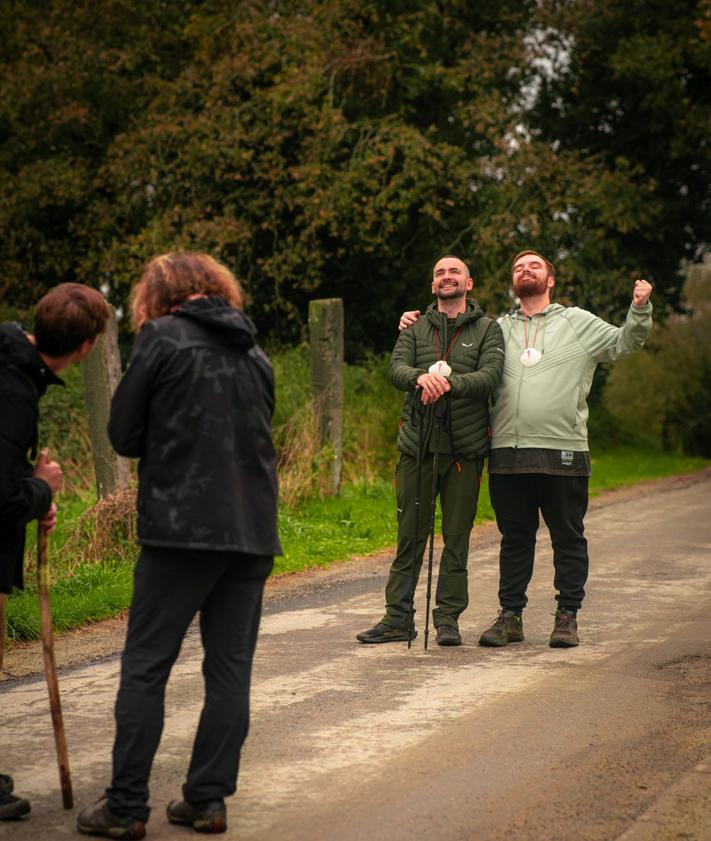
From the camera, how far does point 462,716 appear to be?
579 centimetres

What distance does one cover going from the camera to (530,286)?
736cm

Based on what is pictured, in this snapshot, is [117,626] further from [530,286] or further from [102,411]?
[530,286]

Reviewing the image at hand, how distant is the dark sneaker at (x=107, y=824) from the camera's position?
416 cm

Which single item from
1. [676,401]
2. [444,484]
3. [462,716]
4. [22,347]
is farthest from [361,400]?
[676,401]

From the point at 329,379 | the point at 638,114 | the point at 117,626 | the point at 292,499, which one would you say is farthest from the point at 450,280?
the point at 638,114

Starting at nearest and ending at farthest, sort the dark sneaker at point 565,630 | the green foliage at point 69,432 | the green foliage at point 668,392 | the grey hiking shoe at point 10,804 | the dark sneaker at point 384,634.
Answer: the grey hiking shoe at point 10,804
the dark sneaker at point 565,630
the dark sneaker at point 384,634
the green foliage at point 69,432
the green foliage at point 668,392

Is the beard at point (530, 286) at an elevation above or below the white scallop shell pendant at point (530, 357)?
above

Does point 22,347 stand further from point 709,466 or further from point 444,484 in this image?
point 709,466

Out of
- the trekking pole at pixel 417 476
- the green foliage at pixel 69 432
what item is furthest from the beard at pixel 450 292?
the green foliage at pixel 69 432

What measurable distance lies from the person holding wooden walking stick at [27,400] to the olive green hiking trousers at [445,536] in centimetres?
323

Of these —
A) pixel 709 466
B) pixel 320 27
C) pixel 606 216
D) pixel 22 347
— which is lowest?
pixel 709 466

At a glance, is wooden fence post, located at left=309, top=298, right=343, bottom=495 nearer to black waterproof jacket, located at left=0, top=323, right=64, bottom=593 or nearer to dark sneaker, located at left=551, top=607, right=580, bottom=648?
dark sneaker, located at left=551, top=607, right=580, bottom=648

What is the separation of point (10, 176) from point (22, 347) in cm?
2204

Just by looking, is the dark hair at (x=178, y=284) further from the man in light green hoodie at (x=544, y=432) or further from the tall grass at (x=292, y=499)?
the tall grass at (x=292, y=499)
